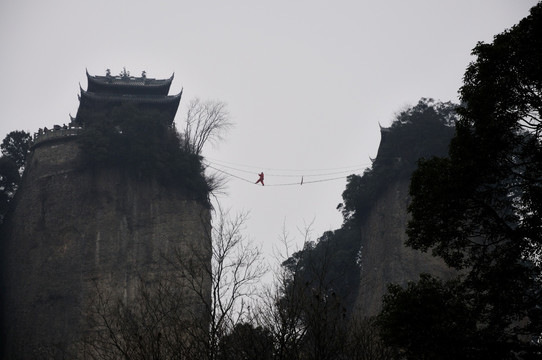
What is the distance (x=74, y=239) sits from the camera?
88.8ft

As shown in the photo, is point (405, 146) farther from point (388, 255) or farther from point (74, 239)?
point (74, 239)

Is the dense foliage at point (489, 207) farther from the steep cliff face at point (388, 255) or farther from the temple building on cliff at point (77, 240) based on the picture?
the steep cliff face at point (388, 255)

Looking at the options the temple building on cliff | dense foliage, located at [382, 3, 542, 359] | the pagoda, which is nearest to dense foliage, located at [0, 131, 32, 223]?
the temple building on cliff

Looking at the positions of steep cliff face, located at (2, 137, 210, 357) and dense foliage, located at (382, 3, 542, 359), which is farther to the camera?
steep cliff face, located at (2, 137, 210, 357)

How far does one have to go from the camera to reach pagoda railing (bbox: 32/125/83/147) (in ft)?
99.6

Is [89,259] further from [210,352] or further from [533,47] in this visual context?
[533,47]

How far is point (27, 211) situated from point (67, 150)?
3483 mm

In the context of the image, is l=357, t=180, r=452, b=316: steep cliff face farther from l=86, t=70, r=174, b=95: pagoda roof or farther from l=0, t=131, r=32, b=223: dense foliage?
l=0, t=131, r=32, b=223: dense foliage

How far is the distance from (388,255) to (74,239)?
45.1 ft

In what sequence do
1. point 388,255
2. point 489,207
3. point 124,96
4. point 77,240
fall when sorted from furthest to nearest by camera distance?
point 124,96
point 388,255
point 77,240
point 489,207

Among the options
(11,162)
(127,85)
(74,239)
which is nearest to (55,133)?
(11,162)

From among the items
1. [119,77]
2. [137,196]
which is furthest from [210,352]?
[119,77]

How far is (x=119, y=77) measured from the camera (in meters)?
34.2

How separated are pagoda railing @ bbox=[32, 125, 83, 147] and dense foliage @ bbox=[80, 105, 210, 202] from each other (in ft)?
3.62
